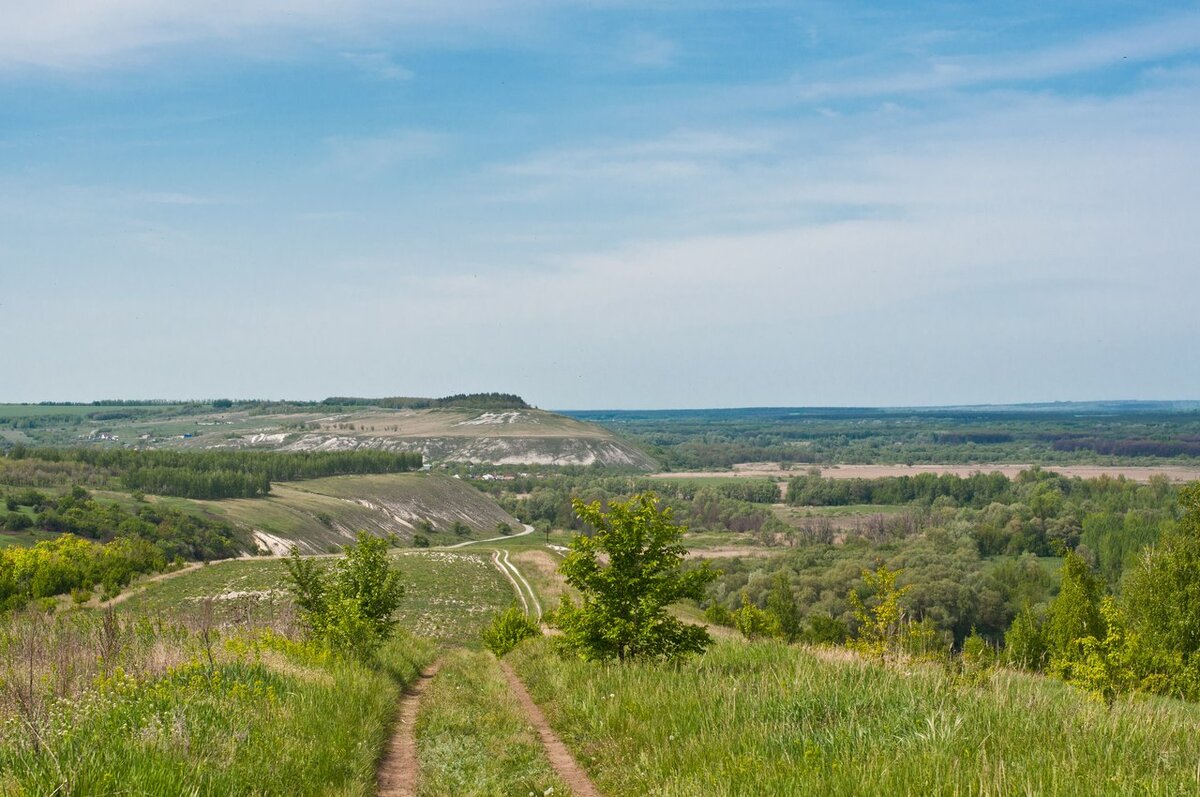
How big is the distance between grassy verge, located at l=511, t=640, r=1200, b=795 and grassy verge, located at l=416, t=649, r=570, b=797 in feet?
2.15

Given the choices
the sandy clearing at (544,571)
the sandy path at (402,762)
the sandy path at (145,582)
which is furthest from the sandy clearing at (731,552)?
the sandy path at (402,762)

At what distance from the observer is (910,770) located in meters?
7.16

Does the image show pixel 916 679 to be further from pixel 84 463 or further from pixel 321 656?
pixel 84 463

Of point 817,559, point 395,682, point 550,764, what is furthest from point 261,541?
point 550,764

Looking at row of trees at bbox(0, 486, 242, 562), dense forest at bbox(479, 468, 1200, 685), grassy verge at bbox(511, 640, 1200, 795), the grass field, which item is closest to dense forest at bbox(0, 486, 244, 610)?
row of trees at bbox(0, 486, 242, 562)

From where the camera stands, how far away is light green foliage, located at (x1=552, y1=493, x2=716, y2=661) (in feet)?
57.7

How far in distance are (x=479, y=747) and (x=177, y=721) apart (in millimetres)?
4962

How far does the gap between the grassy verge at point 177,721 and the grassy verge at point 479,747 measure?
758mm

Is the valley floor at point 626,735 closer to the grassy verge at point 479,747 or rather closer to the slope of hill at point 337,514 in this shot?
the grassy verge at point 479,747

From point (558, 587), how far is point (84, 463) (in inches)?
6248

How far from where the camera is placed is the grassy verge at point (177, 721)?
24.8 feet

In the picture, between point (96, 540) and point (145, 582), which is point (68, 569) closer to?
point (145, 582)

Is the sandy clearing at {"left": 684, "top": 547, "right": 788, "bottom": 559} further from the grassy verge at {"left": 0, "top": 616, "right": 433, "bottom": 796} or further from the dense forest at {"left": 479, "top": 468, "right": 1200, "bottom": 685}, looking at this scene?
the grassy verge at {"left": 0, "top": 616, "right": 433, "bottom": 796}

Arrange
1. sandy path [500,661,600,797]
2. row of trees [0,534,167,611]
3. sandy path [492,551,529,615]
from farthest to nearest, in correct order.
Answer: sandy path [492,551,529,615], row of trees [0,534,167,611], sandy path [500,661,600,797]
